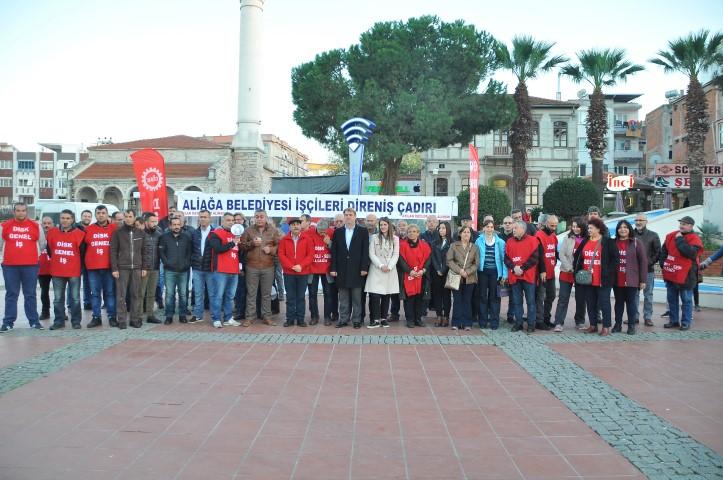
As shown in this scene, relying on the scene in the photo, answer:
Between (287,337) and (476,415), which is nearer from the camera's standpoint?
(476,415)

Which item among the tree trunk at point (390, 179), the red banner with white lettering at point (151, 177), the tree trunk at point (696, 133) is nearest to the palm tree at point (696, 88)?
the tree trunk at point (696, 133)

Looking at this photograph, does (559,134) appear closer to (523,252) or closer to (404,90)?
(404,90)

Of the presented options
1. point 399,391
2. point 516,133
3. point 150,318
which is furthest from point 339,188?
point 399,391

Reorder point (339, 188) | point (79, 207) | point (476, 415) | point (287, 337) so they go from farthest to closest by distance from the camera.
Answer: point (79, 207)
point (339, 188)
point (287, 337)
point (476, 415)

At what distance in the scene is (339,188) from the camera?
25969mm

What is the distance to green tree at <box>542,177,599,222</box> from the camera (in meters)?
29.7

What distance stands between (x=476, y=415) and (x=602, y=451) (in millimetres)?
1179

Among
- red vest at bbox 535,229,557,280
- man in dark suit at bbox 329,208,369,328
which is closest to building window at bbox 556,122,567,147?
red vest at bbox 535,229,557,280

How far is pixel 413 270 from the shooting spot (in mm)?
10180

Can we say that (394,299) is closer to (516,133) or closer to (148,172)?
(148,172)

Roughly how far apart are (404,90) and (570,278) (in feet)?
72.1

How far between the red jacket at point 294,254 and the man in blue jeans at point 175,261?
157cm

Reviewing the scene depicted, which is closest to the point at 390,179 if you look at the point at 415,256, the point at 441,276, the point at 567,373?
the point at 441,276

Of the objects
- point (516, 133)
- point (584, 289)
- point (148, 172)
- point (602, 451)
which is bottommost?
point (602, 451)
